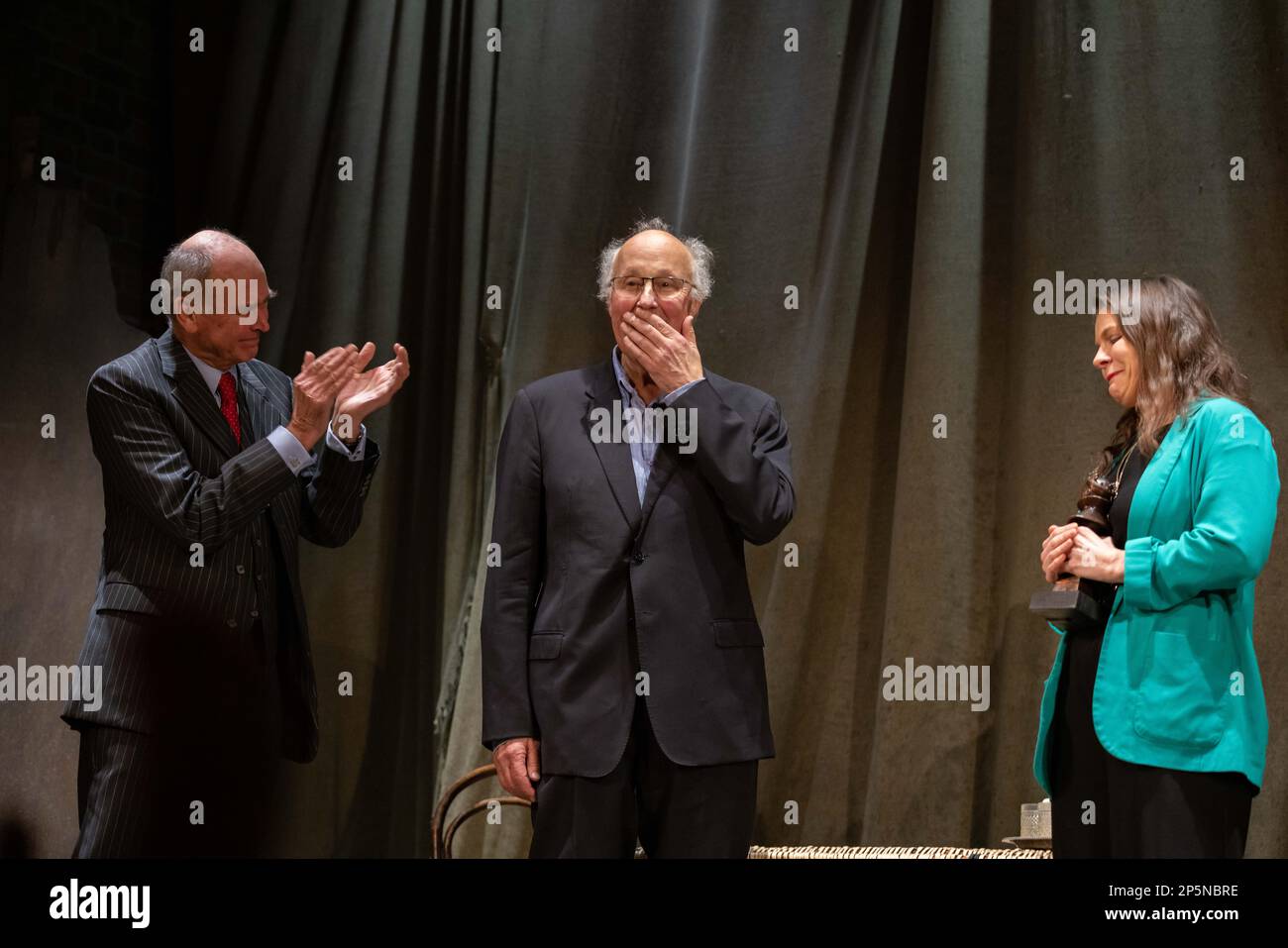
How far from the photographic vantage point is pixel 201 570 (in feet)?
9.82

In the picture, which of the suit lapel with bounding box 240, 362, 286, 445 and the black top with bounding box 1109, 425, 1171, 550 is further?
the suit lapel with bounding box 240, 362, 286, 445

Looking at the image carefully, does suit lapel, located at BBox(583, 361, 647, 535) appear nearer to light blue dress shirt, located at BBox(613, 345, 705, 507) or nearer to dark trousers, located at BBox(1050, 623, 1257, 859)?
light blue dress shirt, located at BBox(613, 345, 705, 507)

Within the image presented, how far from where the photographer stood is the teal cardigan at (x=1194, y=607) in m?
2.48

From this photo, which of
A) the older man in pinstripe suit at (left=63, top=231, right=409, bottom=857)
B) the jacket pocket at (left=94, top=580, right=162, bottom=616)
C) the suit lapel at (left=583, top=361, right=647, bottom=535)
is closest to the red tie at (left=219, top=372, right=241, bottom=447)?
the older man in pinstripe suit at (left=63, top=231, right=409, bottom=857)

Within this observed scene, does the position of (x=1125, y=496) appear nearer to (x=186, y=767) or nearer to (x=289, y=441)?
(x=289, y=441)

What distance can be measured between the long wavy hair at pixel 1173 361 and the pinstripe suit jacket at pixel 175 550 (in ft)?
5.60

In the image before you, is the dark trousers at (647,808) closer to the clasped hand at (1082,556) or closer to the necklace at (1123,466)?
the clasped hand at (1082,556)

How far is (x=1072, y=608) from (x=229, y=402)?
183cm

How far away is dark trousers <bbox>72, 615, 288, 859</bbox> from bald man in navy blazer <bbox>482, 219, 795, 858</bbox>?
695 mm

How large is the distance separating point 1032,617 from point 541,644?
1.67 meters

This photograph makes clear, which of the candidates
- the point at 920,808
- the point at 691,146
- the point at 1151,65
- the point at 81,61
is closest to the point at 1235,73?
the point at 1151,65

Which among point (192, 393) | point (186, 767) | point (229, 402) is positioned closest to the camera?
point (186, 767)

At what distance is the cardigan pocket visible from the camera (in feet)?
8.13

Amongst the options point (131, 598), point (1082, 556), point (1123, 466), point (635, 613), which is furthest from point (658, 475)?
point (131, 598)
